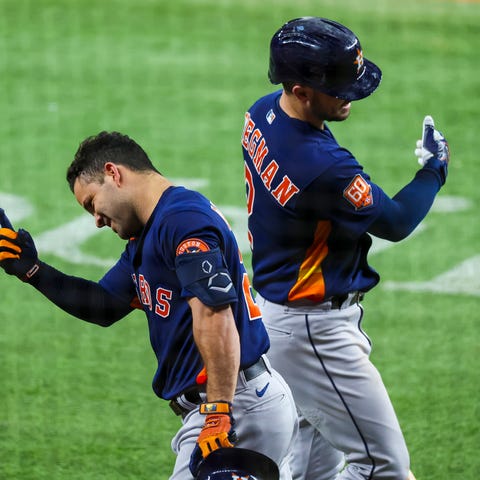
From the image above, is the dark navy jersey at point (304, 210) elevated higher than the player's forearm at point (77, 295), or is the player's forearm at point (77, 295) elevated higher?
the dark navy jersey at point (304, 210)

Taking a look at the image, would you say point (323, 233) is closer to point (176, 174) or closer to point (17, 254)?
point (17, 254)

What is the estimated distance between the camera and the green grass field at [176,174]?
5.80 meters

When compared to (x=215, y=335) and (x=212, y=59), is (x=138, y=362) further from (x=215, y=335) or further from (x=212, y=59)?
(x=212, y=59)

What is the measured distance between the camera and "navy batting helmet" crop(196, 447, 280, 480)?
355 cm

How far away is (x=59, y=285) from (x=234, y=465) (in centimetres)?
108

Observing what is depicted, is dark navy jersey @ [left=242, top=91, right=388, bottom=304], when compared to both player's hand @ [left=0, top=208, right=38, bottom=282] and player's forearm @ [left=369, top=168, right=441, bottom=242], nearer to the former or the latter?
player's forearm @ [left=369, top=168, right=441, bottom=242]

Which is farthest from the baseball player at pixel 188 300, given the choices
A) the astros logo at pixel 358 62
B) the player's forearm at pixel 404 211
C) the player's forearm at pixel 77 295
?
the astros logo at pixel 358 62

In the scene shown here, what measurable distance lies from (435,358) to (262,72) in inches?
273

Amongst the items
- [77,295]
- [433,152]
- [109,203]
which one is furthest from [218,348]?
[433,152]

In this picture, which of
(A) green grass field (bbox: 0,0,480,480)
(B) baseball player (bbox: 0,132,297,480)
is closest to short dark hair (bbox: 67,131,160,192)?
(B) baseball player (bbox: 0,132,297,480)

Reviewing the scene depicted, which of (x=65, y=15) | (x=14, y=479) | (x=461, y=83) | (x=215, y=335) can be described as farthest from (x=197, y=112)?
(x=215, y=335)

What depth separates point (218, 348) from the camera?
3600mm

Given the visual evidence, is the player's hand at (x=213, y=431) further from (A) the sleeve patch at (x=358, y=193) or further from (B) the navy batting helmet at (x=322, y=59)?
(B) the navy batting helmet at (x=322, y=59)

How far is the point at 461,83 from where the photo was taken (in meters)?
12.8
